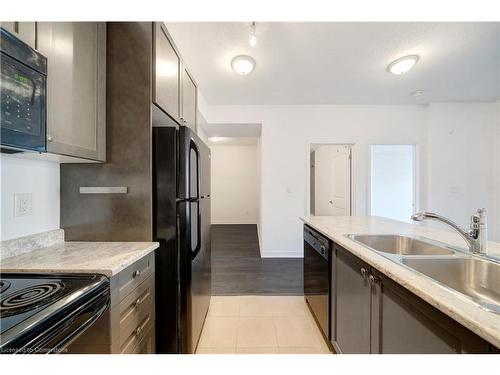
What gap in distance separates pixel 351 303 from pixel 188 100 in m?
2.11

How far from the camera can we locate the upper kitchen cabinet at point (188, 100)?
1999mm

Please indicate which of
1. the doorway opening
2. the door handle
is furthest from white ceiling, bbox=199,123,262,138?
the door handle

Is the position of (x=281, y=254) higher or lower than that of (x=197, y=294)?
lower

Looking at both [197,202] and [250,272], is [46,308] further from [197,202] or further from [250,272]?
[250,272]

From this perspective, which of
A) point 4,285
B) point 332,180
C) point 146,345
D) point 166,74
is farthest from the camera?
point 332,180

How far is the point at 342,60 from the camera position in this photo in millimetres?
2580

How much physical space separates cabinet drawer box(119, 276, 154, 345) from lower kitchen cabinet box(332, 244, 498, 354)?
116 centimetres

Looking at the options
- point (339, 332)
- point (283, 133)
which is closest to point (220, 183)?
point (283, 133)

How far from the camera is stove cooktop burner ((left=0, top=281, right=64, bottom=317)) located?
645 millimetres

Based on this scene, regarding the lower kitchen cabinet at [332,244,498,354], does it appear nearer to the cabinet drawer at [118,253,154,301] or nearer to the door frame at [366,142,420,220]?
the cabinet drawer at [118,253,154,301]

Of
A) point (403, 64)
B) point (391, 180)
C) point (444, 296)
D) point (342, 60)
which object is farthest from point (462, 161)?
point (444, 296)

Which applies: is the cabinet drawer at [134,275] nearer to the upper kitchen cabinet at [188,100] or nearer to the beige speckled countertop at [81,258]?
the beige speckled countertop at [81,258]

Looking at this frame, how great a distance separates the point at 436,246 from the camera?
132 centimetres
